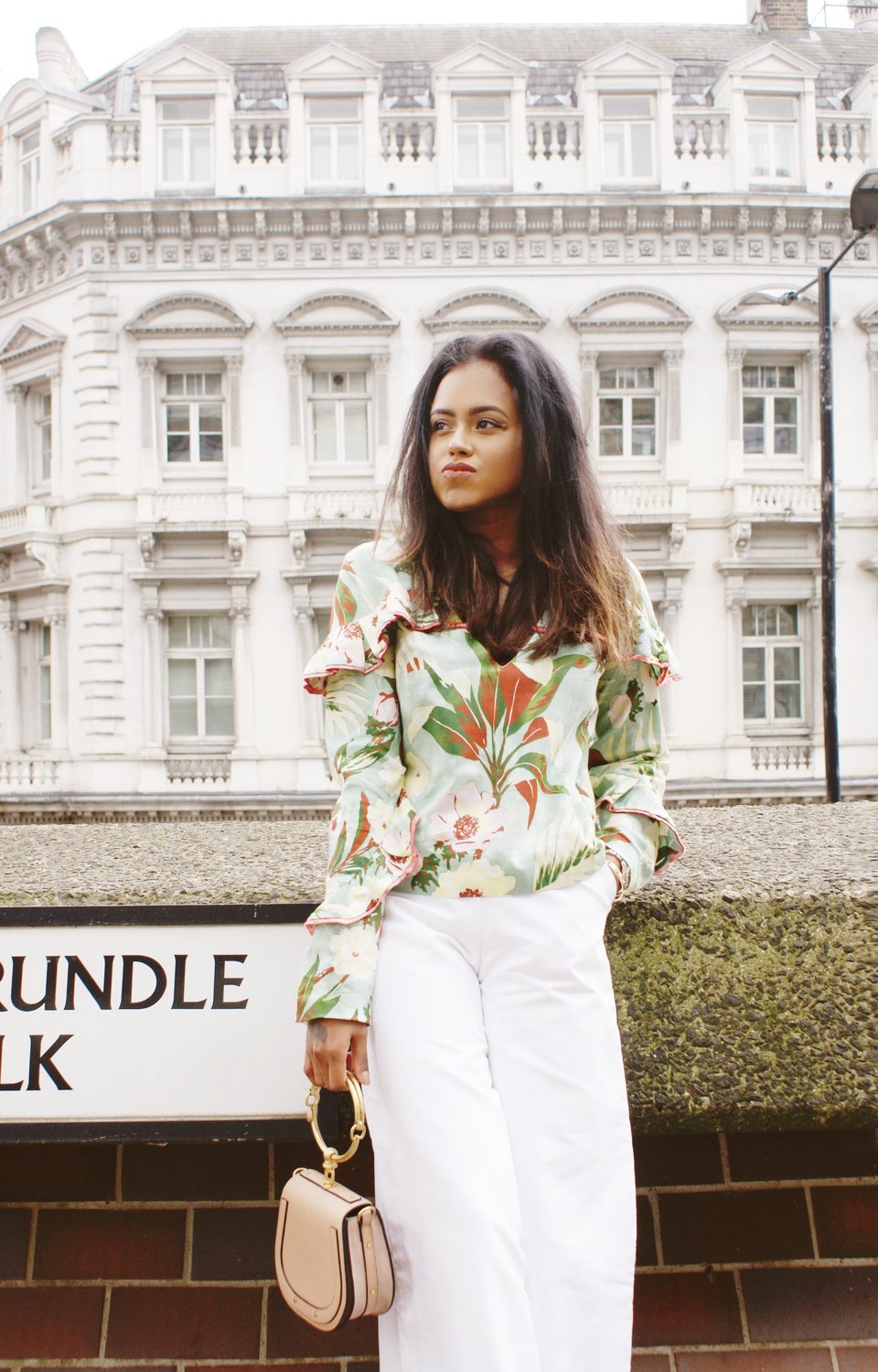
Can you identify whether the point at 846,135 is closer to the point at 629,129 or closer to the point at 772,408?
the point at 629,129

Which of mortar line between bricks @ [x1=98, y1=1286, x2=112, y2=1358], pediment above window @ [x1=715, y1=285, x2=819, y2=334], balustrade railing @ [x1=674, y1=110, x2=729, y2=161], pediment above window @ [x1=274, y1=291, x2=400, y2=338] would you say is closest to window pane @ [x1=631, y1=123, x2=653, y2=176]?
balustrade railing @ [x1=674, y1=110, x2=729, y2=161]

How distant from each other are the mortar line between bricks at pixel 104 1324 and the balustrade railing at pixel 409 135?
16.3m

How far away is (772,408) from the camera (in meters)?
15.9

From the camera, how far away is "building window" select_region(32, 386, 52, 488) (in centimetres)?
1652

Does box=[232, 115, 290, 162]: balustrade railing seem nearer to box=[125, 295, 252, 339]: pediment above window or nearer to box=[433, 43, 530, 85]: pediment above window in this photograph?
box=[125, 295, 252, 339]: pediment above window

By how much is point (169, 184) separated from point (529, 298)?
17.7ft

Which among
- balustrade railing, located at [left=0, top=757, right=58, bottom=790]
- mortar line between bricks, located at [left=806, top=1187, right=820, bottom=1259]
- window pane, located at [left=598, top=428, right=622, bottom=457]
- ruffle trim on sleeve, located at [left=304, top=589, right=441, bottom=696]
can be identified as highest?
window pane, located at [left=598, top=428, right=622, bottom=457]

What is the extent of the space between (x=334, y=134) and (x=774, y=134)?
21.1ft

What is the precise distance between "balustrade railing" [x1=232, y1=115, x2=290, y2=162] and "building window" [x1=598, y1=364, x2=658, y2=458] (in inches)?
220

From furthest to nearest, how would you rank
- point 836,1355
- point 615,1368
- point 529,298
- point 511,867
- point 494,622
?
1. point 529,298
2. point 836,1355
3. point 494,622
4. point 511,867
5. point 615,1368

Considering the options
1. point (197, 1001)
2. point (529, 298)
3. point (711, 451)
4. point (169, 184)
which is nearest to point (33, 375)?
point (169, 184)

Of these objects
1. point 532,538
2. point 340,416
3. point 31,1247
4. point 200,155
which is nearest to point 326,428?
point 340,416

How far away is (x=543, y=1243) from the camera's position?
1224 mm

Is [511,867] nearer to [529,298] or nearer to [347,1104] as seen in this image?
[347,1104]
